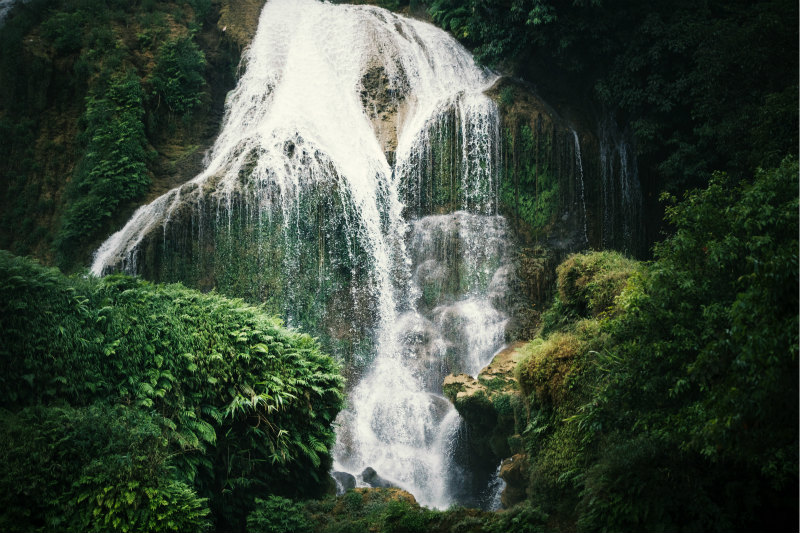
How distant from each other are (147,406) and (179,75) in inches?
601

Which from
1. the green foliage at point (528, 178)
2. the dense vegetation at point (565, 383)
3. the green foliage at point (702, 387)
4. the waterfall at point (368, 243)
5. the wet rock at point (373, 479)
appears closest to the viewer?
the green foliage at point (702, 387)

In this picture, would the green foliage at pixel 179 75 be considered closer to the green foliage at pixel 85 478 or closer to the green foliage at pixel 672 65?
the green foliage at pixel 672 65

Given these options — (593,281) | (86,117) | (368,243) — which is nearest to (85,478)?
(593,281)

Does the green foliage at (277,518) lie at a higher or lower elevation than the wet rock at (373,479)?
higher

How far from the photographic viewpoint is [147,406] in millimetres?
8047

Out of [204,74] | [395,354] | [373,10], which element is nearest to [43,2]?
[204,74]

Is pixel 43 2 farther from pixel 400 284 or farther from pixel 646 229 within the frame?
pixel 646 229

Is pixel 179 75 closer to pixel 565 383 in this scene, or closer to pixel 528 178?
pixel 528 178

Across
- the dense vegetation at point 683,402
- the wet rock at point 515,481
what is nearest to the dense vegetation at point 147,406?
the dense vegetation at point 683,402

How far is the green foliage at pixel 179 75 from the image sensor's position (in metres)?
19.8

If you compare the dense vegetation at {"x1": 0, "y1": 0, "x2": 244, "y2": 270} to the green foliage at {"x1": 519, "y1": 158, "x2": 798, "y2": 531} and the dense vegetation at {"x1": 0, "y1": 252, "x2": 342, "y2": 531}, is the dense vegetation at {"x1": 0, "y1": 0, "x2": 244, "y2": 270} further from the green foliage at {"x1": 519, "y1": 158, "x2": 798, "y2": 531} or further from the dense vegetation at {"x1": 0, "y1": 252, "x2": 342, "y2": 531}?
the green foliage at {"x1": 519, "y1": 158, "x2": 798, "y2": 531}

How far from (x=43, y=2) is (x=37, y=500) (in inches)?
779

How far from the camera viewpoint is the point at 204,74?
69.8ft

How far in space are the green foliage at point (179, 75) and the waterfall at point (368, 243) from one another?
7.67ft
